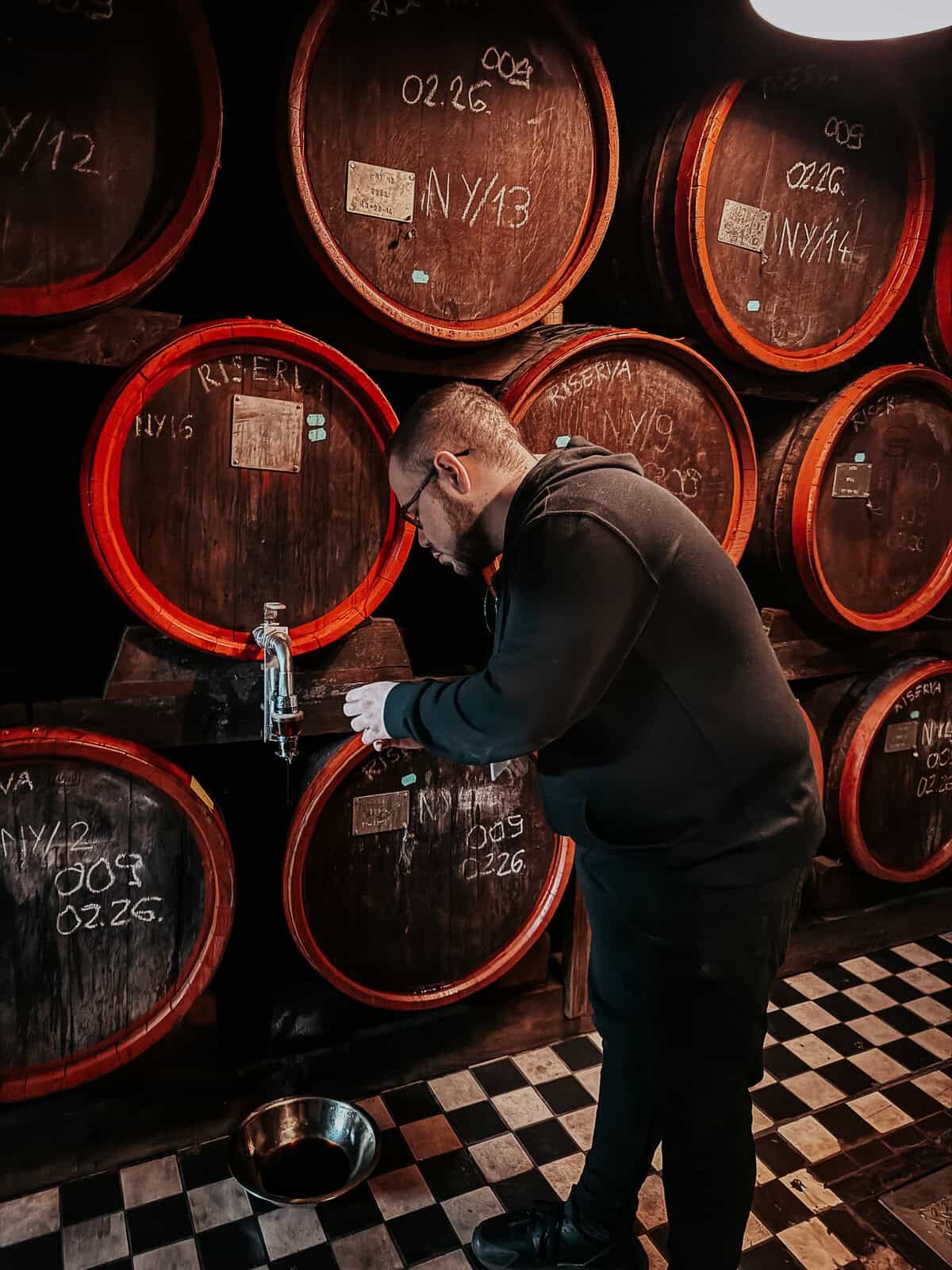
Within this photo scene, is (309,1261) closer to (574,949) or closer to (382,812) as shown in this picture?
(382,812)

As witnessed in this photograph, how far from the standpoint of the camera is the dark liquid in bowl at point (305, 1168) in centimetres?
224

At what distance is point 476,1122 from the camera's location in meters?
2.53

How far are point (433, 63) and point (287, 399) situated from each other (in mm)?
875

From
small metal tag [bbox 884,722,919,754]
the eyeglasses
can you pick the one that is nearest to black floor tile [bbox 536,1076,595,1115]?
small metal tag [bbox 884,722,919,754]

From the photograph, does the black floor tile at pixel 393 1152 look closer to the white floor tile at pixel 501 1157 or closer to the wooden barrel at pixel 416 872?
the white floor tile at pixel 501 1157

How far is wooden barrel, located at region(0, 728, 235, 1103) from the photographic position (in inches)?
77.4

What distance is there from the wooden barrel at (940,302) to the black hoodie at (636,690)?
2.15 meters

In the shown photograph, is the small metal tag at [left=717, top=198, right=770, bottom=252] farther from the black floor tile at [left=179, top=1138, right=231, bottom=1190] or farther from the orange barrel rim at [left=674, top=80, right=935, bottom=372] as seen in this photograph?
the black floor tile at [left=179, top=1138, right=231, bottom=1190]

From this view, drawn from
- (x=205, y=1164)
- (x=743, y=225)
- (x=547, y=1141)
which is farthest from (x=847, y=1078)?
(x=743, y=225)

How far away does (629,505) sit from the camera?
1.60m

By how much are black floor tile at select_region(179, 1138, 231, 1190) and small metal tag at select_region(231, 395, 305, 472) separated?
1.80m

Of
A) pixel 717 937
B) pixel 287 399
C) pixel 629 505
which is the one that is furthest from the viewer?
pixel 287 399

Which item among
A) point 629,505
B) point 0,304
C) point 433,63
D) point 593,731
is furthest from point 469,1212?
point 433,63

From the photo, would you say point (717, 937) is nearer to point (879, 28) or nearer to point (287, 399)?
point (287, 399)
